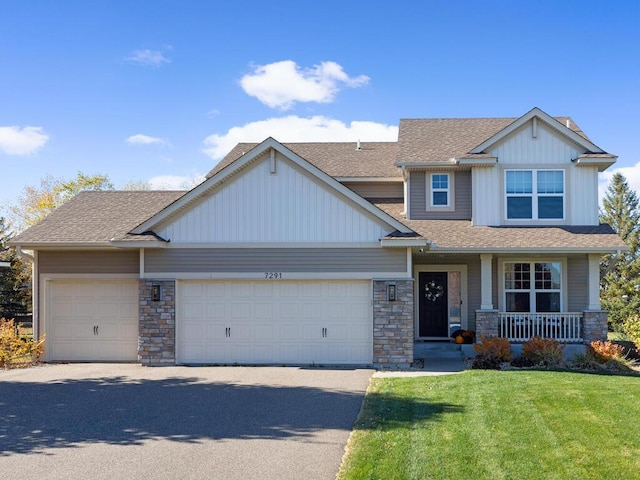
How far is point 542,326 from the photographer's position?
1617 centimetres

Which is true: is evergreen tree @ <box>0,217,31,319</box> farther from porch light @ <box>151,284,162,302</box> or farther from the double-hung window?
the double-hung window

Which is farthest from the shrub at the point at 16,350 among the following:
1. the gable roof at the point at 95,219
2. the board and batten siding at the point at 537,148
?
the board and batten siding at the point at 537,148

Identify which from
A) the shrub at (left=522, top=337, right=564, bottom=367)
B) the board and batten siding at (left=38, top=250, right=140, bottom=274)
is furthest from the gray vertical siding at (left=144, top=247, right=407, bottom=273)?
the shrub at (left=522, top=337, right=564, bottom=367)

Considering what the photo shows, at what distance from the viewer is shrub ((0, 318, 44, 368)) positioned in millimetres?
14805

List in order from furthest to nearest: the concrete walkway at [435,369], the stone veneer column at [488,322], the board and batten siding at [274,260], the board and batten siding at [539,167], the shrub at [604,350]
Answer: the board and batten siding at [539,167]
the stone veneer column at [488,322]
the shrub at [604,350]
the board and batten siding at [274,260]
the concrete walkway at [435,369]

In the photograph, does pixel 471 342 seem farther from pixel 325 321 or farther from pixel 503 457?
pixel 503 457

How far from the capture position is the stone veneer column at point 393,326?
13.8 m

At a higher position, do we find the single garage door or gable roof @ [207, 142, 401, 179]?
gable roof @ [207, 142, 401, 179]

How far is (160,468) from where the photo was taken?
6695 millimetres

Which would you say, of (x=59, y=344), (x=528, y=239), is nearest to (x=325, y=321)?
(x=528, y=239)

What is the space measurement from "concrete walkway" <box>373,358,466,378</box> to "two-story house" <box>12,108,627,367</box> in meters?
0.54

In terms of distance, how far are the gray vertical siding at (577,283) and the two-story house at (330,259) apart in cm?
4

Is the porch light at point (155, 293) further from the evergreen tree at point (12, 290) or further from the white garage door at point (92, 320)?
the evergreen tree at point (12, 290)

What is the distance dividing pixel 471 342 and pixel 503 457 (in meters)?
9.61
